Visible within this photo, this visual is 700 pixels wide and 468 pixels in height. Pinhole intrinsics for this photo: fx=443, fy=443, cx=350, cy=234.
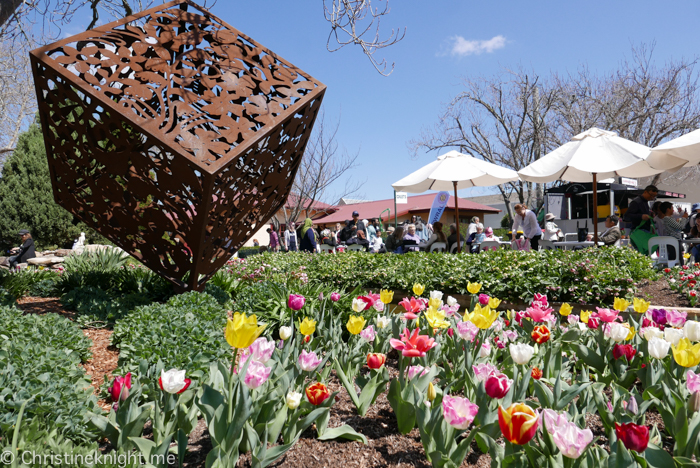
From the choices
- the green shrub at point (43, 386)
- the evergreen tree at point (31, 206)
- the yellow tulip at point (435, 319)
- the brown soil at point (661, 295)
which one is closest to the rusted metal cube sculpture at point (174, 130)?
the green shrub at point (43, 386)

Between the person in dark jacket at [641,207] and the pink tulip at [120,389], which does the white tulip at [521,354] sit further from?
the person in dark jacket at [641,207]

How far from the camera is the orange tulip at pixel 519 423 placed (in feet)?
4.18

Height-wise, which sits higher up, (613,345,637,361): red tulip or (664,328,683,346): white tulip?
(664,328,683,346): white tulip

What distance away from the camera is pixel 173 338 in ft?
9.71

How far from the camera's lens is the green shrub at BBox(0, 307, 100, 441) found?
1.95 m

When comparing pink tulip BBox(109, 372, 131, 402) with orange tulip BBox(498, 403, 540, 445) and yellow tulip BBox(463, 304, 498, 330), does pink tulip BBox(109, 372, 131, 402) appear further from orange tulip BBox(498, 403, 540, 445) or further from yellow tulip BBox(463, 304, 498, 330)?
yellow tulip BBox(463, 304, 498, 330)

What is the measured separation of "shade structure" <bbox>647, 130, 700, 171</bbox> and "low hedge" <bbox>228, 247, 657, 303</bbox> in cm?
248

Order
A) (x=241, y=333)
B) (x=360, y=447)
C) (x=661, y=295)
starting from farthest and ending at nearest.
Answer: (x=661, y=295) → (x=360, y=447) → (x=241, y=333)

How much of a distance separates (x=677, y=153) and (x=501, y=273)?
4.74 m

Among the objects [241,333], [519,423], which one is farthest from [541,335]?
[241,333]

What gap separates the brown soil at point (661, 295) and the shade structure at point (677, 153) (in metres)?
2.47

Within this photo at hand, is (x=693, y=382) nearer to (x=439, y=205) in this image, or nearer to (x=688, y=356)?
(x=688, y=356)

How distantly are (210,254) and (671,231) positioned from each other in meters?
8.03

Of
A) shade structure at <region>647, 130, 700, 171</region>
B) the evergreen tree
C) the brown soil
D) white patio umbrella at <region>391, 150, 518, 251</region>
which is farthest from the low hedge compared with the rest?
the evergreen tree
